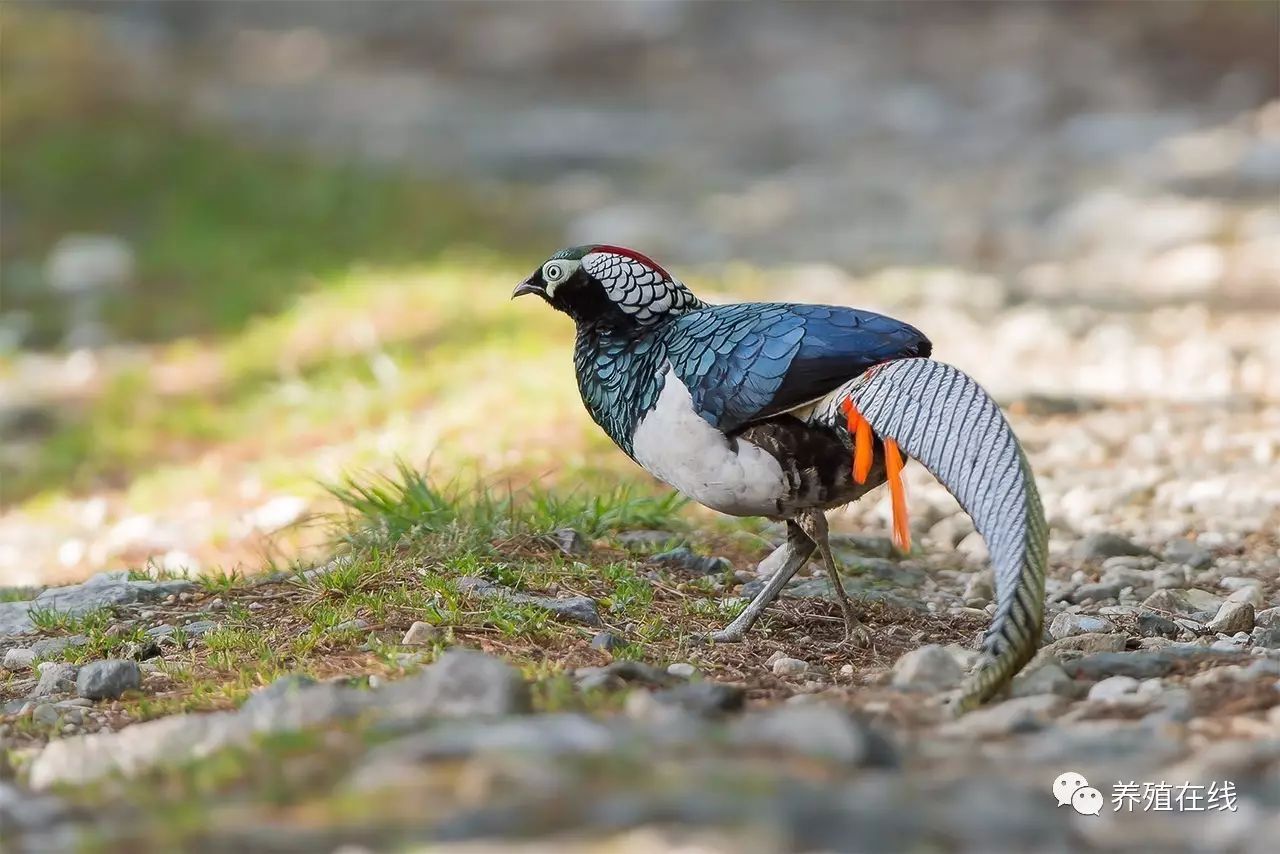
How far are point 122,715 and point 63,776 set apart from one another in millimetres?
637

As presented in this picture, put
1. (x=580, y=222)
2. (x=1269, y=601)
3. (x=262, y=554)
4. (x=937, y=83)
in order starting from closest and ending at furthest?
(x=1269, y=601)
(x=262, y=554)
(x=580, y=222)
(x=937, y=83)

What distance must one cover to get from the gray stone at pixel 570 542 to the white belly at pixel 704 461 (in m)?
0.83

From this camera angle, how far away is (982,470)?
338cm

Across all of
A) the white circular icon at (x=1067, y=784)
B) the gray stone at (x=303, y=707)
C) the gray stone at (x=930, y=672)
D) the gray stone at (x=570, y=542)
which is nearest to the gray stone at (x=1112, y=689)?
the gray stone at (x=930, y=672)

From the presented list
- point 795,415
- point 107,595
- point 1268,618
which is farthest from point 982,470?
point 107,595

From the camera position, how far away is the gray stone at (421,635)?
3902mm

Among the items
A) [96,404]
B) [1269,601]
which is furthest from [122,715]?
[96,404]

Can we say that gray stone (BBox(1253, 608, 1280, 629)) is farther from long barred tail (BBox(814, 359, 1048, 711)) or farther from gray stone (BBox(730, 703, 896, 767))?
gray stone (BBox(730, 703, 896, 767))

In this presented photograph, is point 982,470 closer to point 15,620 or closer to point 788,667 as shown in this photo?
point 788,667

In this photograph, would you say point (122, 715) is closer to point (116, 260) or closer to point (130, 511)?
point (130, 511)

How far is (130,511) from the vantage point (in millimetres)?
6941

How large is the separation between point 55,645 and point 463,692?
1651 mm

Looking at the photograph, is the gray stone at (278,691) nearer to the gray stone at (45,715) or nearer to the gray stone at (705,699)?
the gray stone at (45,715)

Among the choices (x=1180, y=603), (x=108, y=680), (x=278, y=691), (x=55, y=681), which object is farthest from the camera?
(x=1180, y=603)
